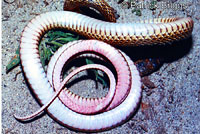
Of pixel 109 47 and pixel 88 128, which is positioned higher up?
pixel 109 47

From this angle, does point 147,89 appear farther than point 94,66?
Yes

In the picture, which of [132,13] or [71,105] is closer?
[71,105]

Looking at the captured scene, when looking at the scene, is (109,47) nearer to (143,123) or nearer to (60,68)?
(60,68)

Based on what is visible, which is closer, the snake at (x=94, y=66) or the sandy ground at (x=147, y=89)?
the snake at (x=94, y=66)

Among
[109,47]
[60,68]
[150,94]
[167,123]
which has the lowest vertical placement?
[167,123]

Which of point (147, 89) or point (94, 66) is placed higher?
point (94, 66)

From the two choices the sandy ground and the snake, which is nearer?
the snake

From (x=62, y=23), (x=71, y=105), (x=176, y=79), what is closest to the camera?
(x=71, y=105)

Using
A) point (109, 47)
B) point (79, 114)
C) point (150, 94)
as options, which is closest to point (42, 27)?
point (109, 47)
